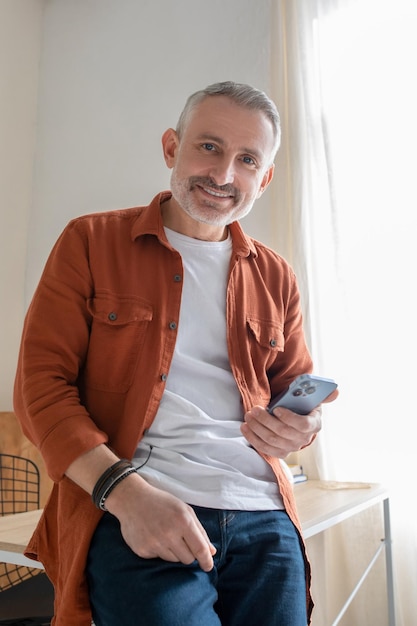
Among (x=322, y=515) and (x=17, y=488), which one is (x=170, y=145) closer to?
(x=322, y=515)

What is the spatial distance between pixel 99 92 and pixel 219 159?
2089 millimetres

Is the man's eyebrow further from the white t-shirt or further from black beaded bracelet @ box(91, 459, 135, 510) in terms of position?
black beaded bracelet @ box(91, 459, 135, 510)

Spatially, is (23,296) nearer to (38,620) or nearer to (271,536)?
(38,620)

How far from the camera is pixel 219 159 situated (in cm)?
114

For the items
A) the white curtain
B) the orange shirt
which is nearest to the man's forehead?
the orange shirt

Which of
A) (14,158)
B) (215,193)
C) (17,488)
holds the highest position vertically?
(14,158)

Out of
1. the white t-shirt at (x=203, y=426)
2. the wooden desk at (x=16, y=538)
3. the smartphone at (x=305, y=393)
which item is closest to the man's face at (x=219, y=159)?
the white t-shirt at (x=203, y=426)

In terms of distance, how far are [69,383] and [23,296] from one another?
215cm

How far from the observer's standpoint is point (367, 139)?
89.1 inches

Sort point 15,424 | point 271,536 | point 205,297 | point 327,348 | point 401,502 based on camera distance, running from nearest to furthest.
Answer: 1. point 271,536
2. point 205,297
3. point 401,502
4. point 327,348
5. point 15,424

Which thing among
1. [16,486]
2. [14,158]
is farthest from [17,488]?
[14,158]

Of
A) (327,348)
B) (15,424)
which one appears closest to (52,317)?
(327,348)

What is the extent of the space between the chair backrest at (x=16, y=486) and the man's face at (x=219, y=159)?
1.48 m

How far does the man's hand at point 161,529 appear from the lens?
2.54ft
